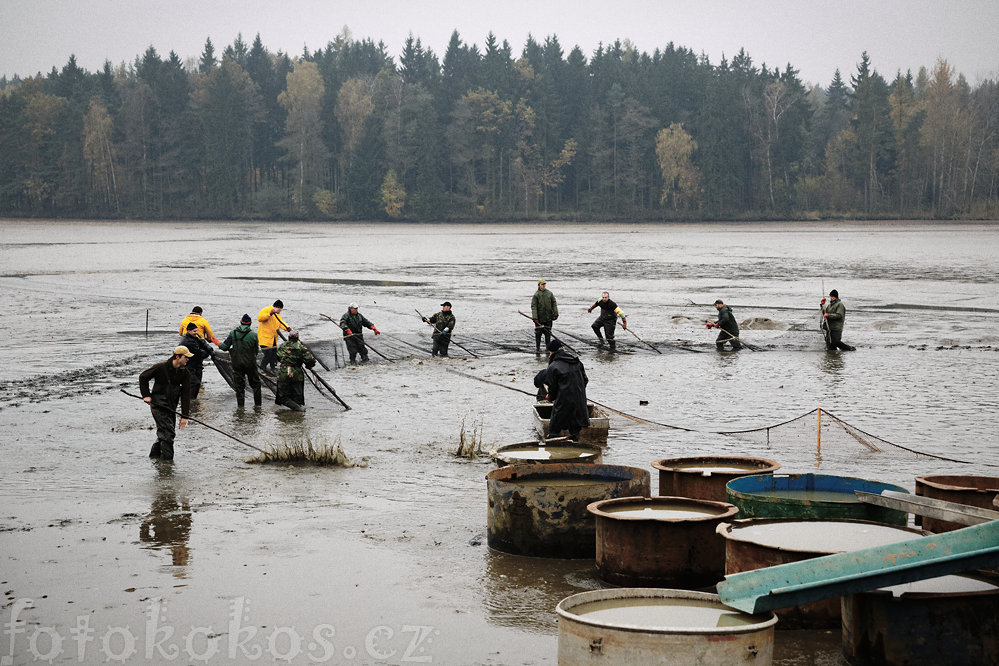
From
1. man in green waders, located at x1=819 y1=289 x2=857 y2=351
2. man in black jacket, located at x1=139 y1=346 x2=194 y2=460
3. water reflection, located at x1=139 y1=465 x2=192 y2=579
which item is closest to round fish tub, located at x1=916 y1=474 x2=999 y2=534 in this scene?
water reflection, located at x1=139 y1=465 x2=192 y2=579

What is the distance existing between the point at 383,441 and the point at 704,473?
6337 mm

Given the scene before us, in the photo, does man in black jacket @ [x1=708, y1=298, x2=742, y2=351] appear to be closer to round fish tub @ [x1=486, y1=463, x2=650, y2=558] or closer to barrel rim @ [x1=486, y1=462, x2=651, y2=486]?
barrel rim @ [x1=486, y1=462, x2=651, y2=486]

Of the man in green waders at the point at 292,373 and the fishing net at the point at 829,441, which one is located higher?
the man in green waders at the point at 292,373

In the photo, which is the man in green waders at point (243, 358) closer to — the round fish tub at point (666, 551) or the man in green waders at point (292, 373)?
the man in green waders at point (292, 373)

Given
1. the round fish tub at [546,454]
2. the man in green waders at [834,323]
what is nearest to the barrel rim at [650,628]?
the round fish tub at [546,454]

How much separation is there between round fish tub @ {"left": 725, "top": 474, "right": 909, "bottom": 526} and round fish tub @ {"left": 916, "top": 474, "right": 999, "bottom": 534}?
240mm

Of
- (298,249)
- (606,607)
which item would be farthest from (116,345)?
(298,249)

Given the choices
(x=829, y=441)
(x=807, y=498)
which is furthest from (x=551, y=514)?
(x=829, y=441)

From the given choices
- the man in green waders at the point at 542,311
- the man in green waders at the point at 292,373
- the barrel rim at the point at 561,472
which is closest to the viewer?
the barrel rim at the point at 561,472

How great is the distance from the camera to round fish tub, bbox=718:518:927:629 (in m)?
6.63

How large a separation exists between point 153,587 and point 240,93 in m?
121

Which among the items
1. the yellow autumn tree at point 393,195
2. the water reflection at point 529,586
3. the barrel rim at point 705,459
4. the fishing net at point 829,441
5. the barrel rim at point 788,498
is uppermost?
the yellow autumn tree at point 393,195

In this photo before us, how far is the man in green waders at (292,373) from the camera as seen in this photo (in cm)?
1688

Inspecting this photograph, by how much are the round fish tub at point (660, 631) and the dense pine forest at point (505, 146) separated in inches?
4093
